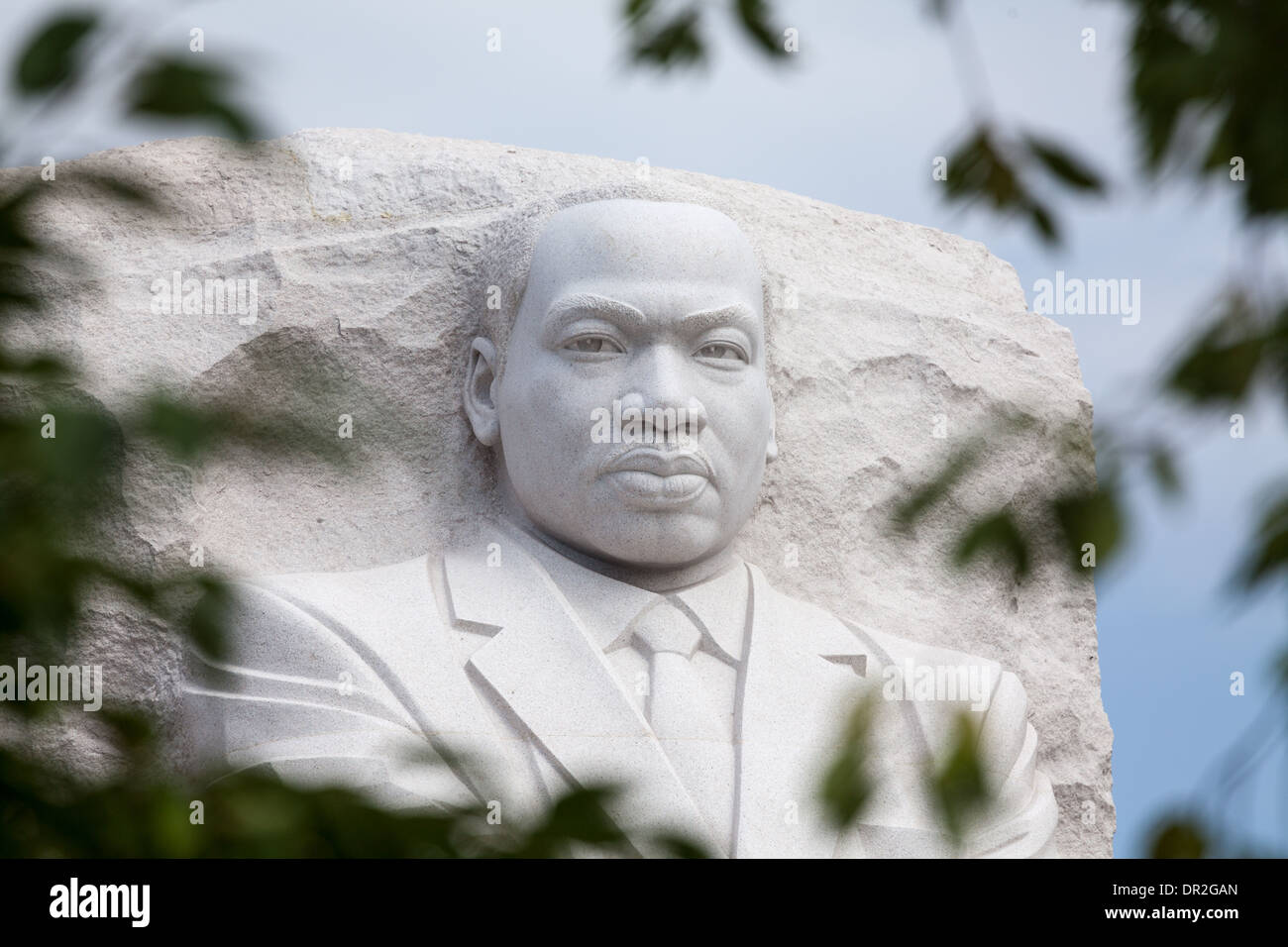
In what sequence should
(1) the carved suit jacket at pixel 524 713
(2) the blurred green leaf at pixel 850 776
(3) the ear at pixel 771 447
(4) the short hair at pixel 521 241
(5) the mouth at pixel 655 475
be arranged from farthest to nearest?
(3) the ear at pixel 771 447
(4) the short hair at pixel 521 241
(5) the mouth at pixel 655 475
(1) the carved suit jacket at pixel 524 713
(2) the blurred green leaf at pixel 850 776

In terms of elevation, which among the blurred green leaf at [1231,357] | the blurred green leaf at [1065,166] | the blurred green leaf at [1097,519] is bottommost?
the blurred green leaf at [1097,519]

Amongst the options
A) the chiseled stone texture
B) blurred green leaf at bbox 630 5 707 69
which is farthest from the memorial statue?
blurred green leaf at bbox 630 5 707 69

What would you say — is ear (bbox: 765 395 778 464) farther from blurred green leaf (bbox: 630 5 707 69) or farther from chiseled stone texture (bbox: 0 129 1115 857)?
blurred green leaf (bbox: 630 5 707 69)

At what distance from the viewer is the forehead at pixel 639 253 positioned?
513 cm

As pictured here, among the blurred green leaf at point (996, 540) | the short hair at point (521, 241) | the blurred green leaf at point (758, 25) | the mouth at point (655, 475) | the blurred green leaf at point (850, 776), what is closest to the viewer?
the blurred green leaf at point (850, 776)

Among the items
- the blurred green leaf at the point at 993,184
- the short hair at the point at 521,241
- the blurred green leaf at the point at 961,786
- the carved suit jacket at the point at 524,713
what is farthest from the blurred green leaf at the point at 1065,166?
the short hair at the point at 521,241

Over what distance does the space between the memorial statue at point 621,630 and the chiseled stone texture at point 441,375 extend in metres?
0.22

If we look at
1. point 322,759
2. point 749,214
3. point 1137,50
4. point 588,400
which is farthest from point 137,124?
point 749,214

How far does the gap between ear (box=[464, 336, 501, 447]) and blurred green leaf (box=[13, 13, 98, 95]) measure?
322 centimetres

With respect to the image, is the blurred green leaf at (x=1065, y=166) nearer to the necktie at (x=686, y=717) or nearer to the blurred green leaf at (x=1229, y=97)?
the blurred green leaf at (x=1229, y=97)

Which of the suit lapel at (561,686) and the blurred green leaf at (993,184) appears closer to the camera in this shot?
the blurred green leaf at (993,184)

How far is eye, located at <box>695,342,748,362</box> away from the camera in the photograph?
5.16 m

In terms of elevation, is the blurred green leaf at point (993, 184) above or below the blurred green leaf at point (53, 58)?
below
